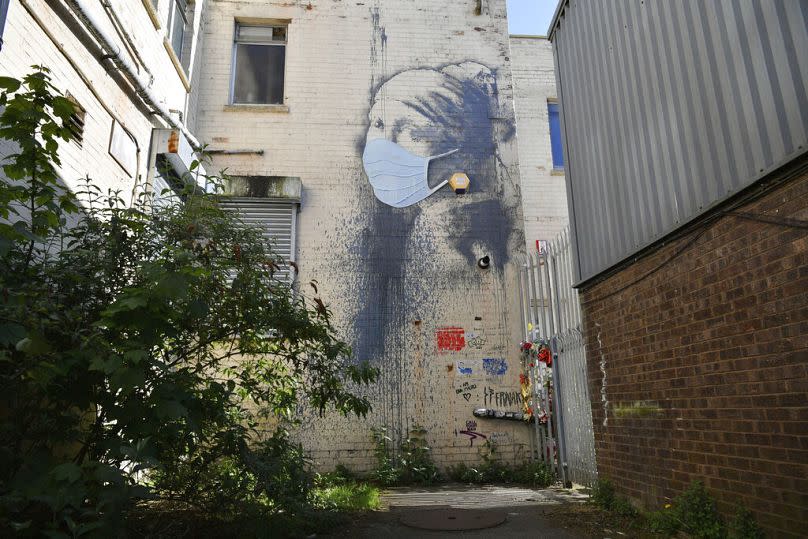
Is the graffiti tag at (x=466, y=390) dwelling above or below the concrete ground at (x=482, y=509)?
above

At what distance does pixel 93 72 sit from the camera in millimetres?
5621

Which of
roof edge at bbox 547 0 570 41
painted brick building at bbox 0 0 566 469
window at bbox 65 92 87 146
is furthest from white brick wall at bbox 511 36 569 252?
window at bbox 65 92 87 146

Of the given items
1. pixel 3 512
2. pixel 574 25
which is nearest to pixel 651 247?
pixel 574 25

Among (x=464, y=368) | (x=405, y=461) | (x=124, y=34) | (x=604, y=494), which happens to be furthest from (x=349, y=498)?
(x=124, y=34)

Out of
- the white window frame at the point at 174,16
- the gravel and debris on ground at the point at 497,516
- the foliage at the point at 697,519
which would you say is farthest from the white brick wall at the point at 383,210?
the foliage at the point at 697,519

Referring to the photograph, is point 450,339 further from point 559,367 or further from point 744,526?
point 744,526

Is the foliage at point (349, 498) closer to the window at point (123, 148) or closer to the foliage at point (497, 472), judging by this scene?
the foliage at point (497, 472)

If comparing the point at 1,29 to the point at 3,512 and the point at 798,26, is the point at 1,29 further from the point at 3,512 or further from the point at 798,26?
the point at 798,26

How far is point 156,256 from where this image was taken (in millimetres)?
3891

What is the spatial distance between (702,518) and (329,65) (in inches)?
323

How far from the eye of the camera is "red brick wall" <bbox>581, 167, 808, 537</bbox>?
10.6 feet

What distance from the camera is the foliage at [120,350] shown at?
2730mm

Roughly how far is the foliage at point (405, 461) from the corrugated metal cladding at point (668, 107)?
3.48m

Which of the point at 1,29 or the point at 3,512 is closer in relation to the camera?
the point at 3,512
